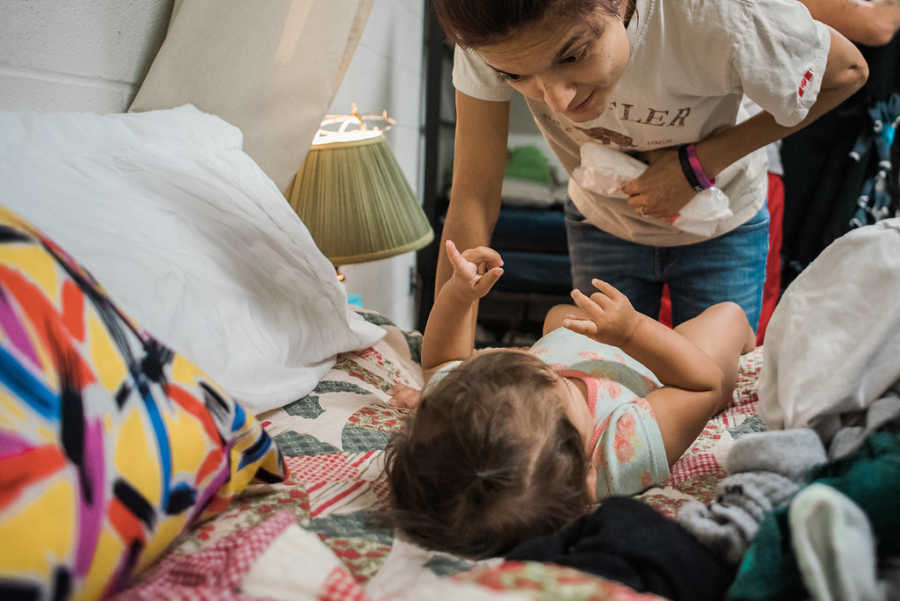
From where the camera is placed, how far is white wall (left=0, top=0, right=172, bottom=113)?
2.74ft

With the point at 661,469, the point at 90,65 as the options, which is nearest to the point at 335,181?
the point at 90,65

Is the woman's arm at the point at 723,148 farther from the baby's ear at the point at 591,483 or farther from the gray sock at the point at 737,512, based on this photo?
the gray sock at the point at 737,512

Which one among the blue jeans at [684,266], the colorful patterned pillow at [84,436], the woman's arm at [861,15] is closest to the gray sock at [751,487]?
the colorful patterned pillow at [84,436]

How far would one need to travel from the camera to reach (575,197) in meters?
1.40

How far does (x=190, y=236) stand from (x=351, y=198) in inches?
24.2

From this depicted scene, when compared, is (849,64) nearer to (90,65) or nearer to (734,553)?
(734,553)

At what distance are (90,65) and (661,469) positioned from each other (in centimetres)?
98

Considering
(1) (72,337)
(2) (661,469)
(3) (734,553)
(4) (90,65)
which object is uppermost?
(4) (90,65)

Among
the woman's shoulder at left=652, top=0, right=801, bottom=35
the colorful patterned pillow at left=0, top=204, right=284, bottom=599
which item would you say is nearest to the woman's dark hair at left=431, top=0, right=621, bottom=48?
the woman's shoulder at left=652, top=0, right=801, bottom=35

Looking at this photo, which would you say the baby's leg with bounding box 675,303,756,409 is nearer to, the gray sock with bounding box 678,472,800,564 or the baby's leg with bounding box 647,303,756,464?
the baby's leg with bounding box 647,303,756,464

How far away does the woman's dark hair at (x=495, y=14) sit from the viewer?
76 centimetres

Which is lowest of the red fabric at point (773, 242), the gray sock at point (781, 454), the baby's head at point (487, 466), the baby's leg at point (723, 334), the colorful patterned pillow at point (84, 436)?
the red fabric at point (773, 242)

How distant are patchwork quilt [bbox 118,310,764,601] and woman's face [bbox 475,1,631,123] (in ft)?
1.69

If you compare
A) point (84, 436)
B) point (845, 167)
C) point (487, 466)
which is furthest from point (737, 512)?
point (845, 167)
